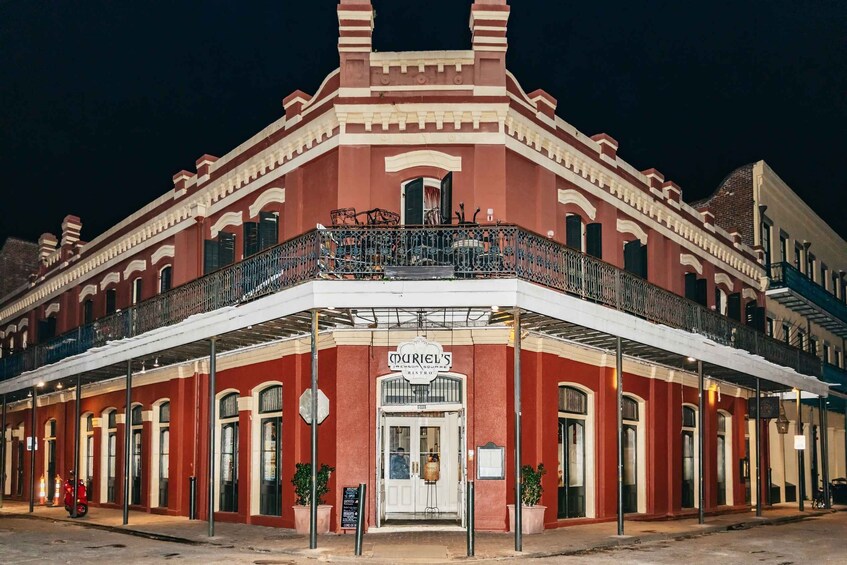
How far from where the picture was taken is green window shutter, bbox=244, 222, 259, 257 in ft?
68.4

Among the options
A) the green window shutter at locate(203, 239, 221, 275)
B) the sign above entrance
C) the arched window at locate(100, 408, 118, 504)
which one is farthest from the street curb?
the green window shutter at locate(203, 239, 221, 275)

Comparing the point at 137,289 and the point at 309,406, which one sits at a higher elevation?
the point at 137,289

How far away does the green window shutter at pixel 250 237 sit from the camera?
20.8 meters

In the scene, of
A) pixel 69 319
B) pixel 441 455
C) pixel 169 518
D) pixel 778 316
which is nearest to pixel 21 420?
pixel 69 319

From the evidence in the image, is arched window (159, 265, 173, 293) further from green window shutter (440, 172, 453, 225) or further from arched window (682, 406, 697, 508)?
arched window (682, 406, 697, 508)

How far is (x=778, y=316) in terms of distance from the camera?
32.5 metres

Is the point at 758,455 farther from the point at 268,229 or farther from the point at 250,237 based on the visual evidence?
the point at 250,237

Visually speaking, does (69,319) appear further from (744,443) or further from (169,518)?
(744,443)

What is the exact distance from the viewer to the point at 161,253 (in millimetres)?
25125

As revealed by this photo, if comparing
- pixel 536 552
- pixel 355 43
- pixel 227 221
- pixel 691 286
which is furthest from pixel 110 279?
pixel 536 552

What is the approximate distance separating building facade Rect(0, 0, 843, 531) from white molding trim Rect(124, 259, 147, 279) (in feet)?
4.89

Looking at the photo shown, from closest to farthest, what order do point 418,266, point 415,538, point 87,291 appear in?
point 418,266
point 415,538
point 87,291

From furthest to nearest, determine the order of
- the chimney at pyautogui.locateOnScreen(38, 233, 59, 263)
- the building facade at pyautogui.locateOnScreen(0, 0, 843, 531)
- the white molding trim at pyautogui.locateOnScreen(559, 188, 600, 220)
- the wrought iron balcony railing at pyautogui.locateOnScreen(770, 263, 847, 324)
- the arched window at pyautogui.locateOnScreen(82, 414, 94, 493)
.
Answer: the chimney at pyautogui.locateOnScreen(38, 233, 59, 263) → the wrought iron balcony railing at pyautogui.locateOnScreen(770, 263, 847, 324) → the arched window at pyautogui.locateOnScreen(82, 414, 94, 493) → the white molding trim at pyautogui.locateOnScreen(559, 188, 600, 220) → the building facade at pyautogui.locateOnScreen(0, 0, 843, 531)

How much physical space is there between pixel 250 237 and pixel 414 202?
4612mm
